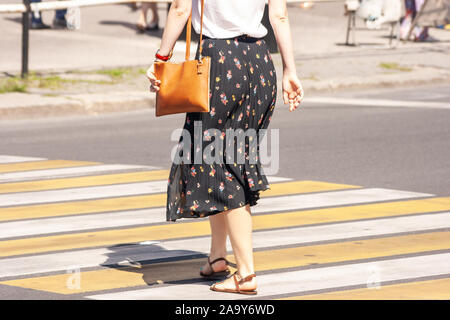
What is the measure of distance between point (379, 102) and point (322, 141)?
11.6ft

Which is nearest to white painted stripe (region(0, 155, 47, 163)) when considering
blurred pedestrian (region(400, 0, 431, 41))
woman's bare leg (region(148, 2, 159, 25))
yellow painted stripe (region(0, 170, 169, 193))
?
yellow painted stripe (region(0, 170, 169, 193))

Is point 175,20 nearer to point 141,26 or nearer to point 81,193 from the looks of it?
point 81,193

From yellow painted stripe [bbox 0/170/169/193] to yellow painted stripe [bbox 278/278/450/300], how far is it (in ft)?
11.9

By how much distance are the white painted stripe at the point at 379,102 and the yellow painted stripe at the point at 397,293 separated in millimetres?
8344

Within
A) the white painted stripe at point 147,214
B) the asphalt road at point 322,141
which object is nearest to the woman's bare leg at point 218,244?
the white painted stripe at point 147,214

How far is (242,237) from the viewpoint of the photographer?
18.1 ft

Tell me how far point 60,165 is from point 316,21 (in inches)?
610

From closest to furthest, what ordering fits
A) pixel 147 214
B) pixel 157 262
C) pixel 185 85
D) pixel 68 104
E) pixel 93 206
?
1. pixel 185 85
2. pixel 157 262
3. pixel 147 214
4. pixel 93 206
5. pixel 68 104

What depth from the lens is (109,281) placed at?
19.0ft

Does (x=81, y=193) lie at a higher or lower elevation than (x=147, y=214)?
lower

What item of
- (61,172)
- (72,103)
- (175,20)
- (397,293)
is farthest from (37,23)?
(397,293)

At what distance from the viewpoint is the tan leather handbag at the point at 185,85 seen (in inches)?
211

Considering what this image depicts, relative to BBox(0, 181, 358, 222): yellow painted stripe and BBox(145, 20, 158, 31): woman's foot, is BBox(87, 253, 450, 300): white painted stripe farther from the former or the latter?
BBox(145, 20, 158, 31): woman's foot
